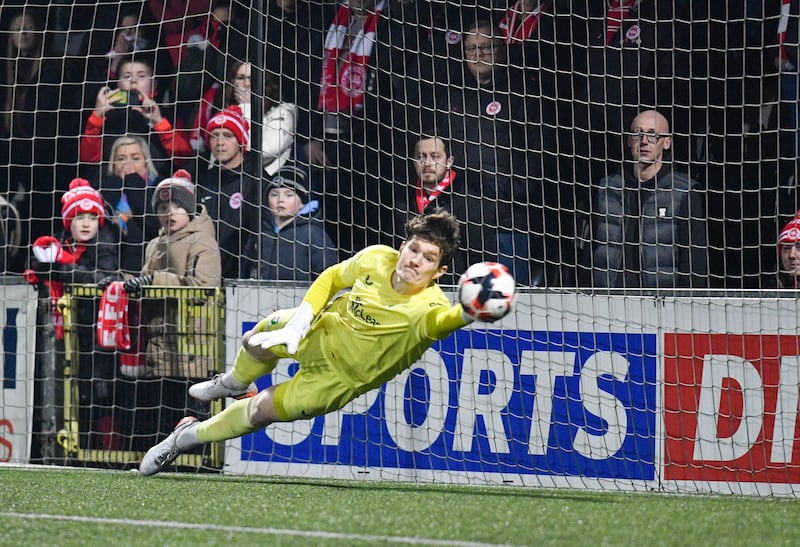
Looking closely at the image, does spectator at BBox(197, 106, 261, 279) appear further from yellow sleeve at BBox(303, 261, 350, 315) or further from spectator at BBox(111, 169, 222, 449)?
yellow sleeve at BBox(303, 261, 350, 315)

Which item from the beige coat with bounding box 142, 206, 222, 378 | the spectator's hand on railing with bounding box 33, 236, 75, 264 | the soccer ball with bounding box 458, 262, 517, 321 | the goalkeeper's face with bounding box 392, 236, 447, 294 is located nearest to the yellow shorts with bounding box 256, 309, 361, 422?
the goalkeeper's face with bounding box 392, 236, 447, 294

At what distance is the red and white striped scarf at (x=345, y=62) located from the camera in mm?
8469

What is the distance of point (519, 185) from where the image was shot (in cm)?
806

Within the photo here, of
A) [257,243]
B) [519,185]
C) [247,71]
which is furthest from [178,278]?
[519,185]

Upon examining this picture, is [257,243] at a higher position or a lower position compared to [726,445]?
higher

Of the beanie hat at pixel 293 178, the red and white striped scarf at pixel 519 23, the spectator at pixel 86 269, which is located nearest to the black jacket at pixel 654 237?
the red and white striped scarf at pixel 519 23

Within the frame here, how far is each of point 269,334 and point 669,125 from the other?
3.89 m

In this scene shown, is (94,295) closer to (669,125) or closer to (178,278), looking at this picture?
(178,278)

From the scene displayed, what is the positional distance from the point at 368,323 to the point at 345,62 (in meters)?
3.37

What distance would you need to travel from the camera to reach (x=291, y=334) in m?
5.29

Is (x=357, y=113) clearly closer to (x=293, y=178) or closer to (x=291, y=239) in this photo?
(x=293, y=178)

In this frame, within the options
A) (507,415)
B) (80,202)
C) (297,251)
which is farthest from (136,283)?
(507,415)

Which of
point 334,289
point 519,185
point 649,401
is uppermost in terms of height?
point 519,185

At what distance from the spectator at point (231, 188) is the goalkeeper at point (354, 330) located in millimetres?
2646
